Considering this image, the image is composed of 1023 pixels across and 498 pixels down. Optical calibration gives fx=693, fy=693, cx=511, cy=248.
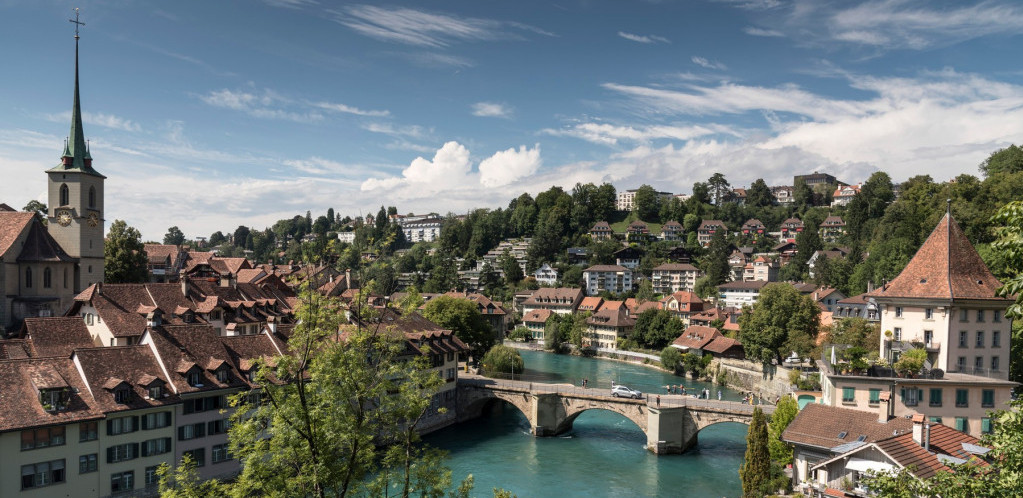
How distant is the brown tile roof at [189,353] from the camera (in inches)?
1309

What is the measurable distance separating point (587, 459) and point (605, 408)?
15.0ft

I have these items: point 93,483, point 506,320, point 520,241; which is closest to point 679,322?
point 506,320

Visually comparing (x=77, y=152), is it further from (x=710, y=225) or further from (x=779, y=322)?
(x=710, y=225)

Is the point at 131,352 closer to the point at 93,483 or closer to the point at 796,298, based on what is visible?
the point at 93,483

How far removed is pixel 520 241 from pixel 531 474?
428 feet

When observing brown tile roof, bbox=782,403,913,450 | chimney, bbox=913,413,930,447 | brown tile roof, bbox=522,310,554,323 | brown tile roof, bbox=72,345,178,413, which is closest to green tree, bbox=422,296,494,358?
brown tile roof, bbox=72,345,178,413

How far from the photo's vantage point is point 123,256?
204ft

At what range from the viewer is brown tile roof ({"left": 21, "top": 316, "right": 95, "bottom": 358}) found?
34656 mm

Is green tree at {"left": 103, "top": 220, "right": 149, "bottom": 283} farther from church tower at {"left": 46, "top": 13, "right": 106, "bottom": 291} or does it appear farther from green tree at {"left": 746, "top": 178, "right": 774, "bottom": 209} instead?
green tree at {"left": 746, "top": 178, "right": 774, "bottom": 209}

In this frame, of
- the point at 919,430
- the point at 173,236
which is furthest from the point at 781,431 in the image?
the point at 173,236

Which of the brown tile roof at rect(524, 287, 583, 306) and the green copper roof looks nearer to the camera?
the green copper roof

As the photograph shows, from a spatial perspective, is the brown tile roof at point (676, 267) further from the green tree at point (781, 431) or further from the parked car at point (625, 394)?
the green tree at point (781, 431)

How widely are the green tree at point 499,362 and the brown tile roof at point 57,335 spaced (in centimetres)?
2944

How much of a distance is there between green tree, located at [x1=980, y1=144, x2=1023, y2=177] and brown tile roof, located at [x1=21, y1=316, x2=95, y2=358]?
8943 centimetres
